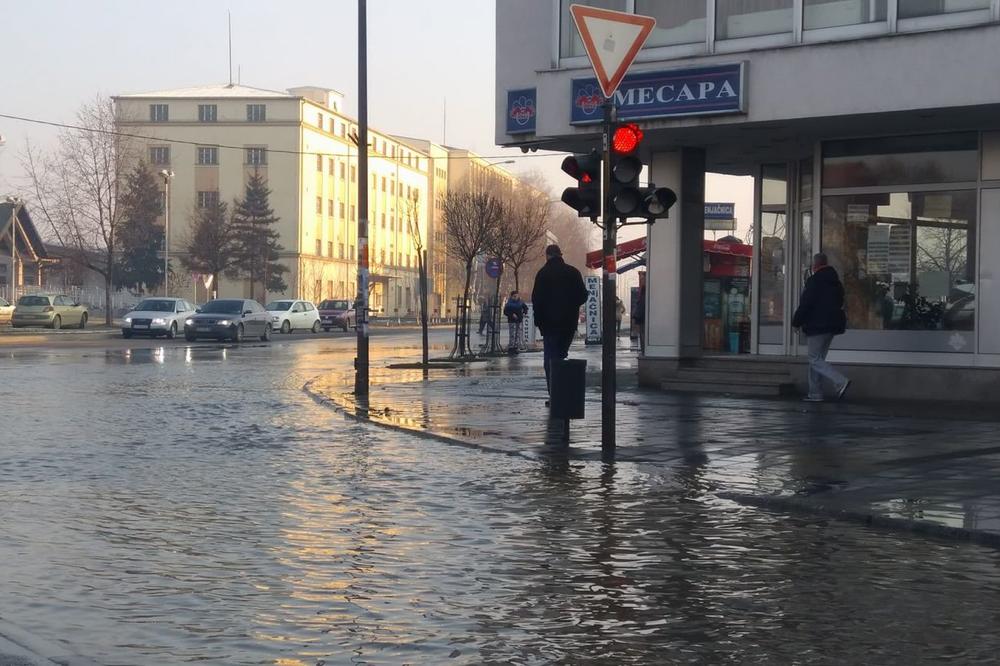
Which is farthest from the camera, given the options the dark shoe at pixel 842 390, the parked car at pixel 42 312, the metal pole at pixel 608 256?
the parked car at pixel 42 312

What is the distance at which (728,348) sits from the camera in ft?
82.8

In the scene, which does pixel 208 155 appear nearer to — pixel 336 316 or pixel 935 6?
pixel 336 316

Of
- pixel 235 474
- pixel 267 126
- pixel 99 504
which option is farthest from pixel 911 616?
pixel 267 126

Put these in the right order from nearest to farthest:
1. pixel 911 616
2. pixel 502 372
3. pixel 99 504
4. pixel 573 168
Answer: pixel 911 616 < pixel 99 504 < pixel 573 168 < pixel 502 372

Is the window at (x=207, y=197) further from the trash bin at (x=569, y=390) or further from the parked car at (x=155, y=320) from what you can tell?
the trash bin at (x=569, y=390)

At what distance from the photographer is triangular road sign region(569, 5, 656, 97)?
12.6 meters

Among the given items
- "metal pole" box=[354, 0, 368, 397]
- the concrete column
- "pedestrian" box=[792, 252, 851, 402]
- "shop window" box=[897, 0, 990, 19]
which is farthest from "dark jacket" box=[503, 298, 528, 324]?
"shop window" box=[897, 0, 990, 19]

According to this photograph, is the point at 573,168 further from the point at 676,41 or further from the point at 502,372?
the point at 502,372

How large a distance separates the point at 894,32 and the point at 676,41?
3.42m

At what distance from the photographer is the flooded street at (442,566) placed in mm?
5879

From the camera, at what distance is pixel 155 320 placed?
5134cm

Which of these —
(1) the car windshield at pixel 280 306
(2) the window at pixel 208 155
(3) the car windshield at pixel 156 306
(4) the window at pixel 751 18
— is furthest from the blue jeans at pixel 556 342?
(2) the window at pixel 208 155

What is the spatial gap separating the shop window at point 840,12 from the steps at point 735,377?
199 inches

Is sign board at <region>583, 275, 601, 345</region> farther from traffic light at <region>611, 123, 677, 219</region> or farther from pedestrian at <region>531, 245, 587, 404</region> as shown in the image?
traffic light at <region>611, 123, 677, 219</region>
